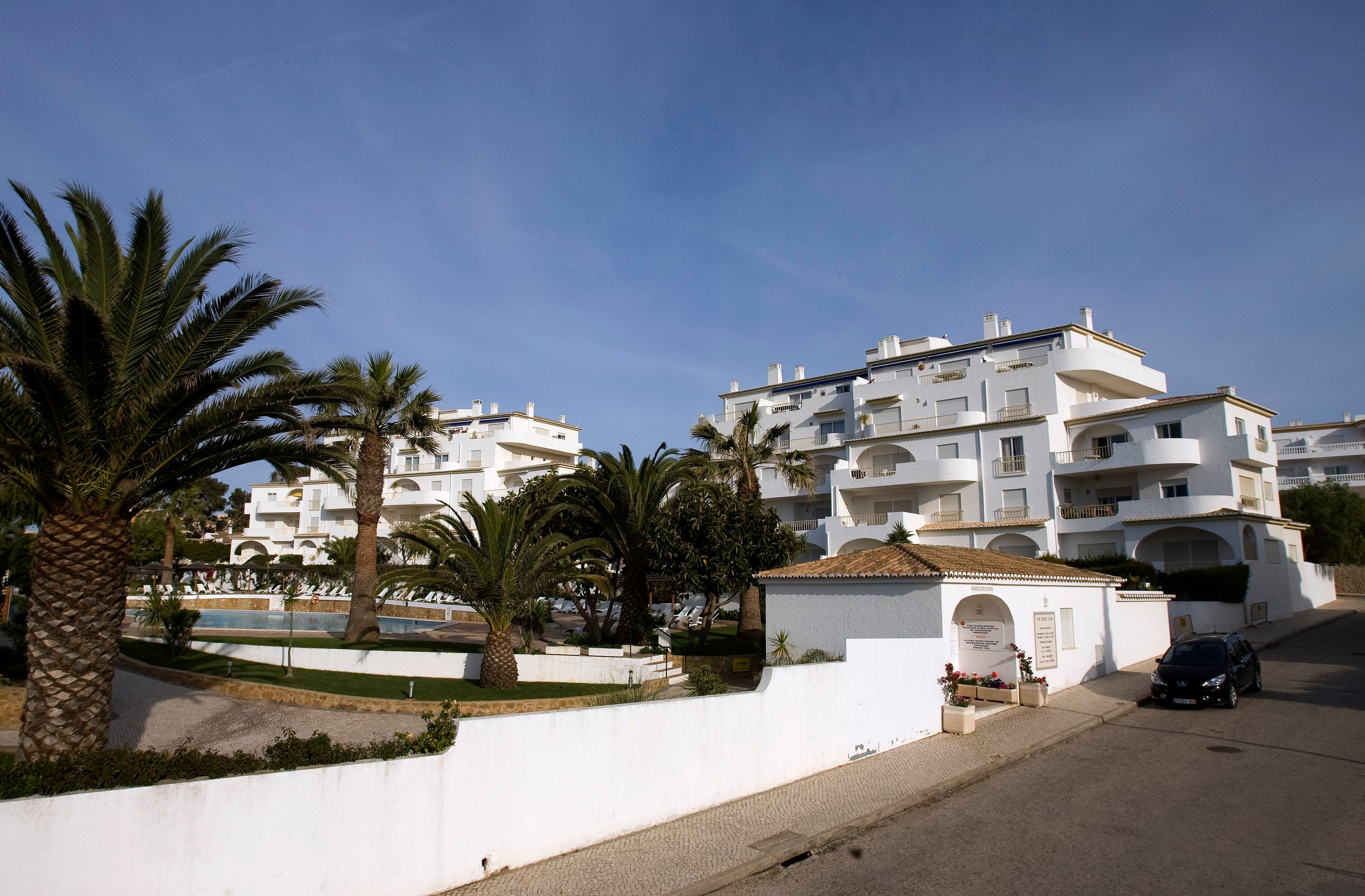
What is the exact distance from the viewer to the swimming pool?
37.6 m

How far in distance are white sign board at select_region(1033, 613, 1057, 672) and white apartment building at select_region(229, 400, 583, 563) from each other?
1689 inches

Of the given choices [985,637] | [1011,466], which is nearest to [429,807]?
[985,637]

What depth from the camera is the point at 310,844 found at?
6.39 metres

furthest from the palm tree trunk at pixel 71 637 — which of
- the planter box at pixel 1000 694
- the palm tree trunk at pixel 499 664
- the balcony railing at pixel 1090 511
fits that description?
the balcony railing at pixel 1090 511

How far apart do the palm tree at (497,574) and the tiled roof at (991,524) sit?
2700cm

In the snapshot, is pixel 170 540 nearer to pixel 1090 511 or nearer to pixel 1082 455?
pixel 1090 511

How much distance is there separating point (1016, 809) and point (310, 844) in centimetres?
818

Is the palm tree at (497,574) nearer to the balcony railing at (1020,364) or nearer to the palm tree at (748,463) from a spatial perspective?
the palm tree at (748,463)

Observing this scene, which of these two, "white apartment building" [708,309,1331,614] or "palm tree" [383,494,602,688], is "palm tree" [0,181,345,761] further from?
"white apartment building" [708,309,1331,614]

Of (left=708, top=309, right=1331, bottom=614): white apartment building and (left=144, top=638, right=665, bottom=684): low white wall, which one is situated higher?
(left=708, top=309, right=1331, bottom=614): white apartment building

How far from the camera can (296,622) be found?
38375mm

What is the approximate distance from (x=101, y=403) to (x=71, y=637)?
2696mm

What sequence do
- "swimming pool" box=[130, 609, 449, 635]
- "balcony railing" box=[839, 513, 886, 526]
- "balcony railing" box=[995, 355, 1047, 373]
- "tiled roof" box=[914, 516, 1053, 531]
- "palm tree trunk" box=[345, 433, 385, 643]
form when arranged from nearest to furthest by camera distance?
"palm tree trunk" box=[345, 433, 385, 643]
"swimming pool" box=[130, 609, 449, 635]
"tiled roof" box=[914, 516, 1053, 531]
"balcony railing" box=[995, 355, 1047, 373]
"balcony railing" box=[839, 513, 886, 526]

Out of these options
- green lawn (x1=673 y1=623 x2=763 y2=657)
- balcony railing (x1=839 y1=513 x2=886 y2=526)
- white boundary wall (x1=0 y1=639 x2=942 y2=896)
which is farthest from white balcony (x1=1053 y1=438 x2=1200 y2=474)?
white boundary wall (x1=0 y1=639 x2=942 y2=896)
